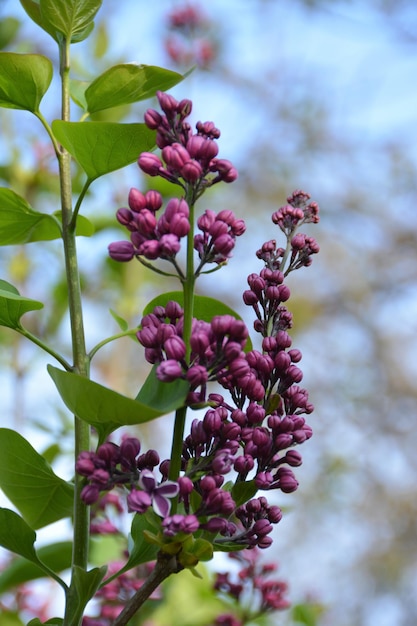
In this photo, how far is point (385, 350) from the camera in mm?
5637

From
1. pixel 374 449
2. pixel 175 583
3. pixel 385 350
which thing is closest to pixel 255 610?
pixel 175 583

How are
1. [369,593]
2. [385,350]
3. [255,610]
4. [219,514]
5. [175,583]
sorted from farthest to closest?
1. [385,350]
2. [369,593]
3. [175,583]
4. [255,610]
5. [219,514]

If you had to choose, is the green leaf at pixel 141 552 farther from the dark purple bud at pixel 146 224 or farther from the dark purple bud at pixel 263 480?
the dark purple bud at pixel 146 224

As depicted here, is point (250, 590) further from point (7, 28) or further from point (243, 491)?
point (7, 28)

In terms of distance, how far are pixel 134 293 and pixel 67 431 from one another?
1.56ft

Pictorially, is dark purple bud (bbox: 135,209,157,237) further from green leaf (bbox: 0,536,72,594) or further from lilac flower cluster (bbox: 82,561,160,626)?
lilac flower cluster (bbox: 82,561,160,626)

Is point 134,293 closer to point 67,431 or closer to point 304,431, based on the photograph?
point 67,431

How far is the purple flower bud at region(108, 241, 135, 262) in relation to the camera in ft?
1.73

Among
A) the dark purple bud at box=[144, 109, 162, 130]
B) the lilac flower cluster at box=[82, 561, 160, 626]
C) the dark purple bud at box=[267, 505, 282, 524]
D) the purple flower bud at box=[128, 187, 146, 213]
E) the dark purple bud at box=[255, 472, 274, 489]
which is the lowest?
the dark purple bud at box=[267, 505, 282, 524]

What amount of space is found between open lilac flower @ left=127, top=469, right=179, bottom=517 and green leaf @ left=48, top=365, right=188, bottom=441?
0.12ft

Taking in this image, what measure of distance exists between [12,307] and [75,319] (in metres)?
0.07

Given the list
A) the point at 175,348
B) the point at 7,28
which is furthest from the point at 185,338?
the point at 7,28

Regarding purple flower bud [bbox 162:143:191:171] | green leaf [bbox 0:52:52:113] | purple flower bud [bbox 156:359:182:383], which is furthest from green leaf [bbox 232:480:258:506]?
green leaf [bbox 0:52:52:113]

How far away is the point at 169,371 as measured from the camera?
1.57ft
